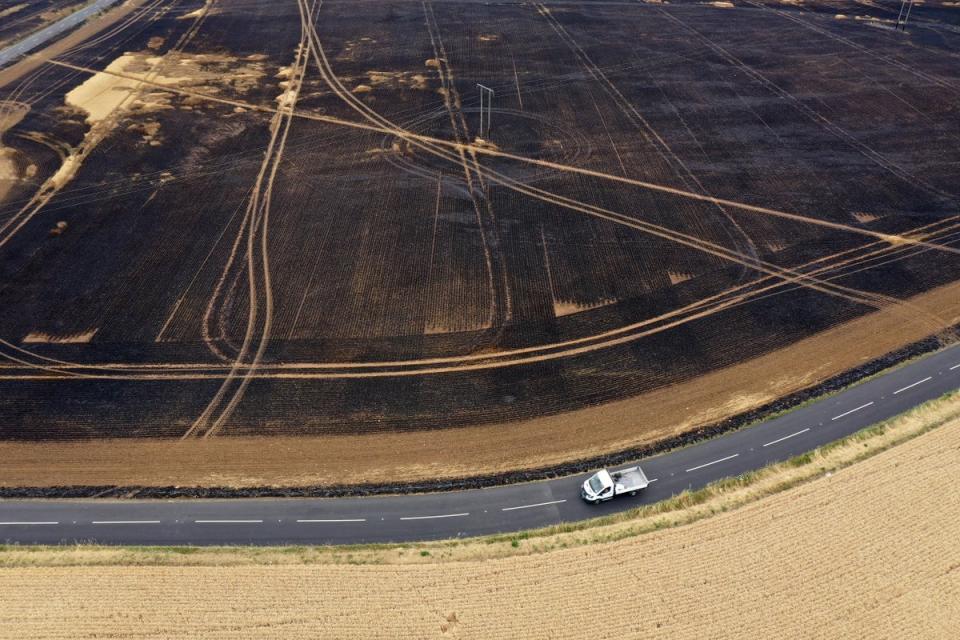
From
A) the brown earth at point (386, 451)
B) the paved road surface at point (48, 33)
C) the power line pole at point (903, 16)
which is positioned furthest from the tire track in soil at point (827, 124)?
→ the paved road surface at point (48, 33)

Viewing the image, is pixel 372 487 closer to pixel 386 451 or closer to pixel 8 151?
pixel 386 451

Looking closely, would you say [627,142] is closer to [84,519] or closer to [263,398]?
[263,398]

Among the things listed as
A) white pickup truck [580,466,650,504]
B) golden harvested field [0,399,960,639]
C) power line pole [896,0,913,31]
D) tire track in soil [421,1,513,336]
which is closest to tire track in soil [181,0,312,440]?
golden harvested field [0,399,960,639]

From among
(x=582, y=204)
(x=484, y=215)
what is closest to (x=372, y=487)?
(x=484, y=215)

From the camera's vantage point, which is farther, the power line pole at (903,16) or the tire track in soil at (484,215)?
the power line pole at (903,16)

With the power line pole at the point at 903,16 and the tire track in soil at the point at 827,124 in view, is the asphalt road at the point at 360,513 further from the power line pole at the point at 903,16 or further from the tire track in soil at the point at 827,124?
the power line pole at the point at 903,16
